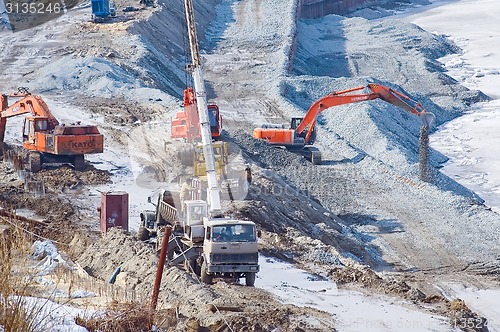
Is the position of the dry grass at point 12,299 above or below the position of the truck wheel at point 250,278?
above

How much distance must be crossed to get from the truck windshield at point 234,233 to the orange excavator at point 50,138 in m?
11.9

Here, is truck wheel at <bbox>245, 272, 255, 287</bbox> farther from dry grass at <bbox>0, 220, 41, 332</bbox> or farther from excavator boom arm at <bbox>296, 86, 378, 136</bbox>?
excavator boom arm at <bbox>296, 86, 378, 136</bbox>

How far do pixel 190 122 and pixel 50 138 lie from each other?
16.3ft

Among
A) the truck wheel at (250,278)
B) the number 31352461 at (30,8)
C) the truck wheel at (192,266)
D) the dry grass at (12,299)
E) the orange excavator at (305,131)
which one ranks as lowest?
the orange excavator at (305,131)

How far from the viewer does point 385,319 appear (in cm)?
1736

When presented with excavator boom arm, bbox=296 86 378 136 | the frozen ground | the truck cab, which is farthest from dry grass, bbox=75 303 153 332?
the frozen ground

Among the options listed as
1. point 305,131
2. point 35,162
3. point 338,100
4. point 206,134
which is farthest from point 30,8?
point 206,134

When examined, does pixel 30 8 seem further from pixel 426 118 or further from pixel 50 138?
pixel 426 118

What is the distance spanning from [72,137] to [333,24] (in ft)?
187

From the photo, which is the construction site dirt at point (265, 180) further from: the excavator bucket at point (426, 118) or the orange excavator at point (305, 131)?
the excavator bucket at point (426, 118)

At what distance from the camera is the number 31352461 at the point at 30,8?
191 ft

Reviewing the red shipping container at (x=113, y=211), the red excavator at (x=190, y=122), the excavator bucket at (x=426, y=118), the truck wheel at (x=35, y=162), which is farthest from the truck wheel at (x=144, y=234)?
the excavator bucket at (x=426, y=118)

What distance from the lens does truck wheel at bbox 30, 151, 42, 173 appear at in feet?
98.7

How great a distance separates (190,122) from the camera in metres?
32.6
